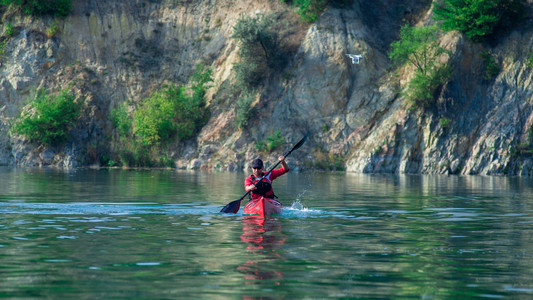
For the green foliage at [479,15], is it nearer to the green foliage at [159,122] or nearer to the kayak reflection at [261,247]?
the green foliage at [159,122]

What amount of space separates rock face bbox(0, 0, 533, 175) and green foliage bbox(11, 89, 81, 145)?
1.14m

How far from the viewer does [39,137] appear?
65.8 meters

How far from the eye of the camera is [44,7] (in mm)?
71875

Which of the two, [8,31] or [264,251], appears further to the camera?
[8,31]

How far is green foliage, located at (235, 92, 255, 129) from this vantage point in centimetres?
6194

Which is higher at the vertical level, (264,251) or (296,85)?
(296,85)

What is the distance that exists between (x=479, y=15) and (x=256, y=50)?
19.8m

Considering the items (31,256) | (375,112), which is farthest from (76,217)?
(375,112)

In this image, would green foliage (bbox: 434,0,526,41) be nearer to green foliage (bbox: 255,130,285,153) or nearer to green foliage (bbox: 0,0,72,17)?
green foliage (bbox: 255,130,285,153)

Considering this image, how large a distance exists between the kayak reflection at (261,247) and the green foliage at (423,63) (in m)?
38.8

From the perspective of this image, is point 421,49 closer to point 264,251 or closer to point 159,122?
point 159,122

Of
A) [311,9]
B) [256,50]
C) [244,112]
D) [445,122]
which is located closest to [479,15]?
[445,122]

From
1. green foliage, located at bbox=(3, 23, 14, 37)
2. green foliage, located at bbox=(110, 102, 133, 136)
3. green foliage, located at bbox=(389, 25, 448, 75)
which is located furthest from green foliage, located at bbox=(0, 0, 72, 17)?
green foliage, located at bbox=(389, 25, 448, 75)

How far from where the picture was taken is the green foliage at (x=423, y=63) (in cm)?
5562
